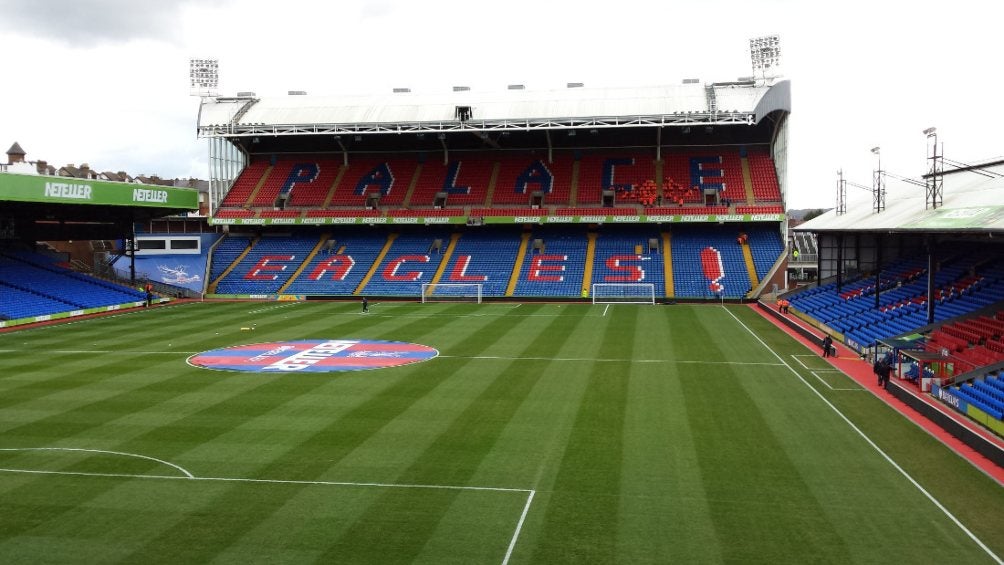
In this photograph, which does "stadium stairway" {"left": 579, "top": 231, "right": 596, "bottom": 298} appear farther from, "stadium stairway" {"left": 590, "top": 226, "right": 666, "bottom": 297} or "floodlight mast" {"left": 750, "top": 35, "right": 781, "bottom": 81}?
"floodlight mast" {"left": 750, "top": 35, "right": 781, "bottom": 81}

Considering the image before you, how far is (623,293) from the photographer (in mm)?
51406

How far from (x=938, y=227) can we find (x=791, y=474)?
12549 millimetres

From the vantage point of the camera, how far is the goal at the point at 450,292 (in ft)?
172

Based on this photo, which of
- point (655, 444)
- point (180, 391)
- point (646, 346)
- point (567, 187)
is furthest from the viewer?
point (567, 187)

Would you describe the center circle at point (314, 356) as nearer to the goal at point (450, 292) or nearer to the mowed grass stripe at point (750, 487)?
the mowed grass stripe at point (750, 487)

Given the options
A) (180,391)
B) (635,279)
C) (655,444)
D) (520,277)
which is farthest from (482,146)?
(655,444)

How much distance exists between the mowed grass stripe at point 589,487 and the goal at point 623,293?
88.4ft

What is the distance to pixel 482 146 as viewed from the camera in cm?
6506

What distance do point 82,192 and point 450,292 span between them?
23936 mm

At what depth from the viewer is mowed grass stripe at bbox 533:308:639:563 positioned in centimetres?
1166

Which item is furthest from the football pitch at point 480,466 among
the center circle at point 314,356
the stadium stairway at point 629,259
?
the stadium stairway at point 629,259

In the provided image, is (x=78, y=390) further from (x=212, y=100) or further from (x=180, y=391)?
(x=212, y=100)

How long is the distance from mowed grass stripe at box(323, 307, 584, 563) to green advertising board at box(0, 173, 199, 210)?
28835mm

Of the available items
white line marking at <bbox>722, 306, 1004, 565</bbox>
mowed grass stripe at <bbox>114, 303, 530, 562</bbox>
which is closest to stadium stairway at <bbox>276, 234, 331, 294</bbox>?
mowed grass stripe at <bbox>114, 303, 530, 562</bbox>
